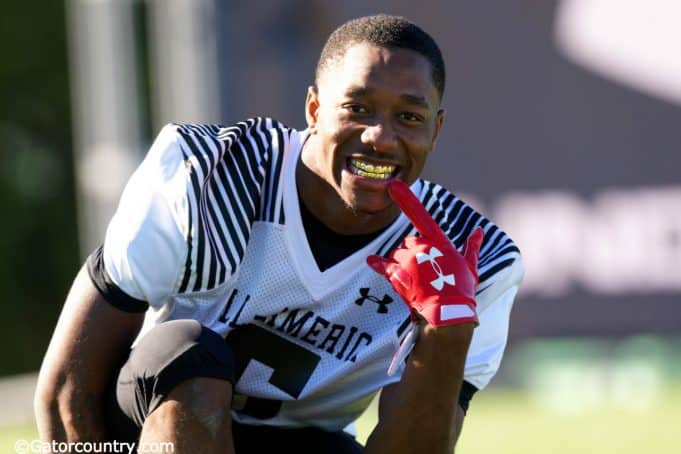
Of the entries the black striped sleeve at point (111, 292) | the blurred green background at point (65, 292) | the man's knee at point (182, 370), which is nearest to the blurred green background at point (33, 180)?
the blurred green background at point (65, 292)

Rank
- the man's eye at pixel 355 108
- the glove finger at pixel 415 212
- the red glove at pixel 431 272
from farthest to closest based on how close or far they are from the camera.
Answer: the man's eye at pixel 355 108 → the glove finger at pixel 415 212 → the red glove at pixel 431 272

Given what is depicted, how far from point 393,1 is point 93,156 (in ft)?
6.59

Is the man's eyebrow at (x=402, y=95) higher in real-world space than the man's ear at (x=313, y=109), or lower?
higher

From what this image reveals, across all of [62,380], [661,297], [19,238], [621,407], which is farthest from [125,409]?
[19,238]

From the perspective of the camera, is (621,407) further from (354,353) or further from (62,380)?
(62,380)

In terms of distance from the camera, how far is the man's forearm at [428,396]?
374cm

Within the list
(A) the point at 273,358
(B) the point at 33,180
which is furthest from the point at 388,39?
(B) the point at 33,180

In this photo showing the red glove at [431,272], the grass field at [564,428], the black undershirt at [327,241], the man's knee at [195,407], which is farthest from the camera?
the grass field at [564,428]

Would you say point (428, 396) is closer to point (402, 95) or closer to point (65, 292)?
point (402, 95)

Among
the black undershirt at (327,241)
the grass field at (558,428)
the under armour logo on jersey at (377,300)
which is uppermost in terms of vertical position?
the black undershirt at (327,241)

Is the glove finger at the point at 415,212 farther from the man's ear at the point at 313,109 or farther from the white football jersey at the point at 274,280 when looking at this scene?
the man's ear at the point at 313,109

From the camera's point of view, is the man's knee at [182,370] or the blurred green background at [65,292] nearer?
the man's knee at [182,370]

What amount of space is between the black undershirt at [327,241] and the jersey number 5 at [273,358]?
0.23 meters

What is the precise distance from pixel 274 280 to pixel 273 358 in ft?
0.71
